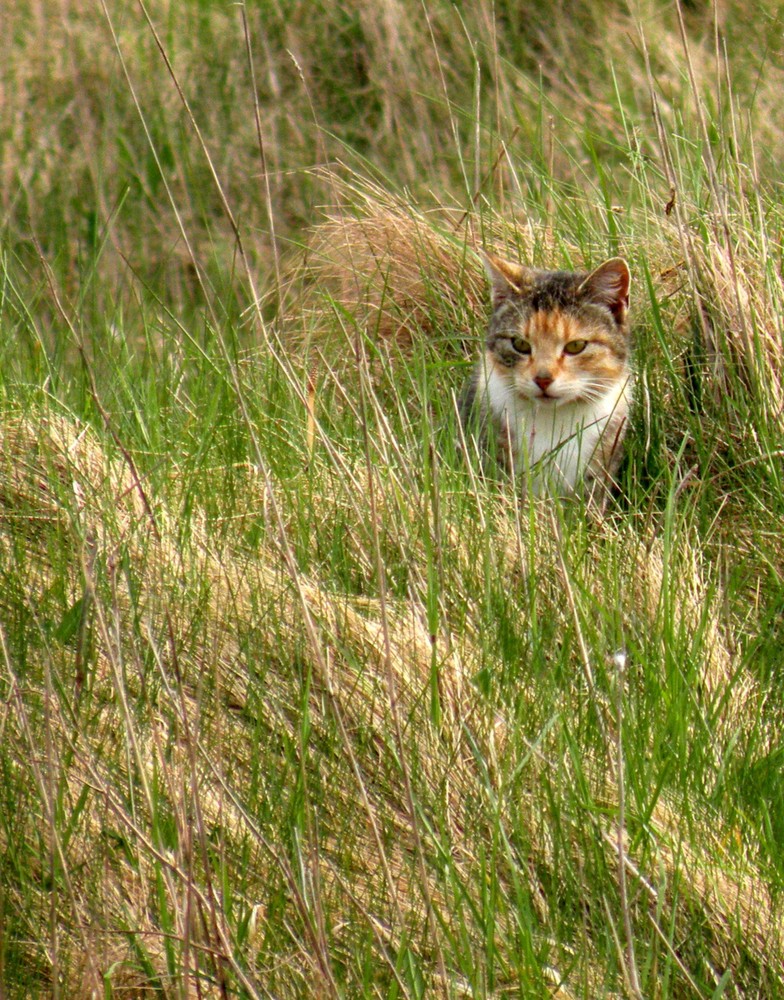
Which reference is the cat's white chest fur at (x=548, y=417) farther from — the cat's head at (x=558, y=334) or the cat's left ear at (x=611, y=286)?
the cat's left ear at (x=611, y=286)

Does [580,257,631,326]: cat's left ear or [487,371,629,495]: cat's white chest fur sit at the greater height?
[580,257,631,326]: cat's left ear

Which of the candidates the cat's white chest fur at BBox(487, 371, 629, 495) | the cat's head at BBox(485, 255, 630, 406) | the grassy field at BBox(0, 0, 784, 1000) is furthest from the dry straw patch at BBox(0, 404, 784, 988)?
the cat's head at BBox(485, 255, 630, 406)

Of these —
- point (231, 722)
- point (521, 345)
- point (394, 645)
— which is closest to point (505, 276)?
point (521, 345)

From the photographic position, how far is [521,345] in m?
4.10

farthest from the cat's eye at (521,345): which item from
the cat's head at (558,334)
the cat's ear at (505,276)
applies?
the cat's ear at (505,276)

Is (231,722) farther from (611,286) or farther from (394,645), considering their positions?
(611,286)

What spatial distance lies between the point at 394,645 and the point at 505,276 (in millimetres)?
1679

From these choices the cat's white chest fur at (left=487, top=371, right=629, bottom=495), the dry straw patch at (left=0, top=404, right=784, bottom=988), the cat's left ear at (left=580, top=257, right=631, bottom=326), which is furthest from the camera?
the cat's white chest fur at (left=487, top=371, right=629, bottom=495)

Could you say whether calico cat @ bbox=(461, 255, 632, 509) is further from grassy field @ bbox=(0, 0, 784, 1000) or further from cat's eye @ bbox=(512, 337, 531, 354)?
grassy field @ bbox=(0, 0, 784, 1000)

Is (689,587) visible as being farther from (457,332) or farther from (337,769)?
(457,332)

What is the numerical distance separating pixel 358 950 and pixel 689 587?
1.25 meters

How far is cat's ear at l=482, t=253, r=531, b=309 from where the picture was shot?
13.3ft

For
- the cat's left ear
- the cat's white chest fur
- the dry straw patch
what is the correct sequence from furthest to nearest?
the cat's white chest fur, the cat's left ear, the dry straw patch

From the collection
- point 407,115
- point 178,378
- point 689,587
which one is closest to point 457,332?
point 178,378
